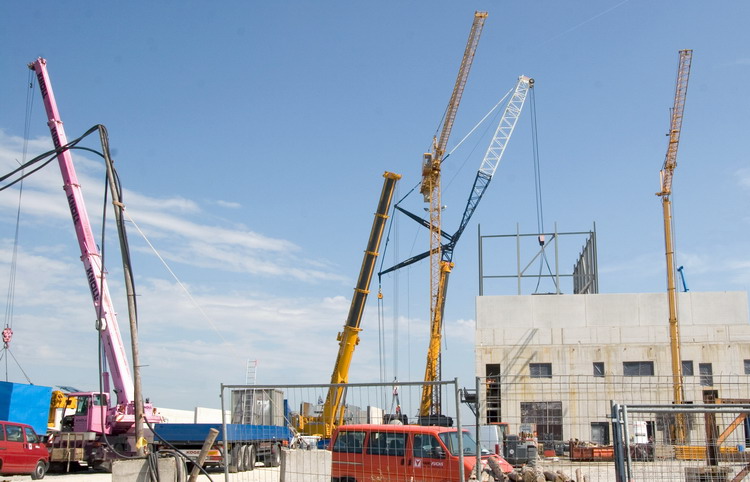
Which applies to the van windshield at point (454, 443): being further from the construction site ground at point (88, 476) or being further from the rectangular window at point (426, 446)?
the construction site ground at point (88, 476)

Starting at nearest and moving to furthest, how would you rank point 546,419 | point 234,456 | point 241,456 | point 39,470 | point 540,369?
point 546,419
point 234,456
point 241,456
point 39,470
point 540,369

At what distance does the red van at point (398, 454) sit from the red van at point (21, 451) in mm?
12194

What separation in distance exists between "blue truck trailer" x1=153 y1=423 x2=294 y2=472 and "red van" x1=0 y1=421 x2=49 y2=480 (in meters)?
3.45

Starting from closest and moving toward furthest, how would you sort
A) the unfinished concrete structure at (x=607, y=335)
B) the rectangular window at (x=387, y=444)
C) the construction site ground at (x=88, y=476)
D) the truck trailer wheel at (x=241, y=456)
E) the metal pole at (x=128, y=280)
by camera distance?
the metal pole at (x=128, y=280)
the rectangular window at (x=387, y=444)
the truck trailer wheel at (x=241, y=456)
the construction site ground at (x=88, y=476)
the unfinished concrete structure at (x=607, y=335)

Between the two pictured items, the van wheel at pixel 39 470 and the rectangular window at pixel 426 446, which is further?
the van wheel at pixel 39 470

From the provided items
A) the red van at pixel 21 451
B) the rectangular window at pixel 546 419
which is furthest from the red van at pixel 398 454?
the red van at pixel 21 451

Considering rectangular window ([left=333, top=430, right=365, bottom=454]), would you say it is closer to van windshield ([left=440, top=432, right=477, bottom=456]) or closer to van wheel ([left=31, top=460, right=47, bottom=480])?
van windshield ([left=440, top=432, right=477, bottom=456])

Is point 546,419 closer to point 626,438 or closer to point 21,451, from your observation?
point 626,438

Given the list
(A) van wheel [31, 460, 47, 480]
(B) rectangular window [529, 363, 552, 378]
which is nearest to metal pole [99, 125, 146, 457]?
(A) van wheel [31, 460, 47, 480]

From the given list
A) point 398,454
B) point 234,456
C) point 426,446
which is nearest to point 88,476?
point 234,456

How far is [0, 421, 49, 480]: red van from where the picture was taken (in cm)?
2094

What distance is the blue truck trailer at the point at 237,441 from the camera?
60.5ft

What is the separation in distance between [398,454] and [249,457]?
9.64m

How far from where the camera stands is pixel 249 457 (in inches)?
A: 843
